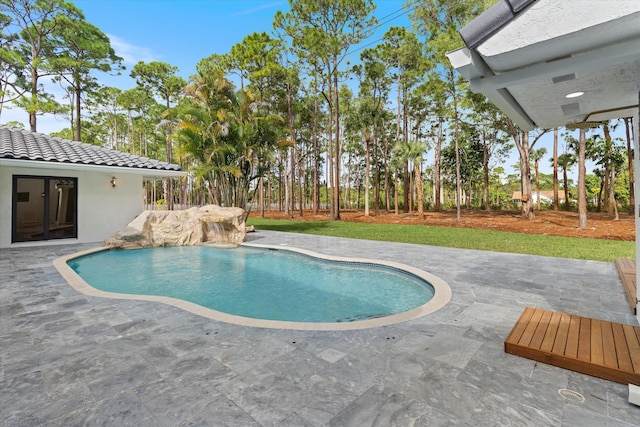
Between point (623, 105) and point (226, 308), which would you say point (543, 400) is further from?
point (226, 308)

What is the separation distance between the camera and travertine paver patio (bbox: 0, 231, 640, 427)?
1.99 metres

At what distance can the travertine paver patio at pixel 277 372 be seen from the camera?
1.99 m

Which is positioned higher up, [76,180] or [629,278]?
[76,180]

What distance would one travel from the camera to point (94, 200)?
10953mm

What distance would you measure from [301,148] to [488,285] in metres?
31.2

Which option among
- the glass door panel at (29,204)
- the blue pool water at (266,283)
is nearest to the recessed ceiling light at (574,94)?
the blue pool water at (266,283)

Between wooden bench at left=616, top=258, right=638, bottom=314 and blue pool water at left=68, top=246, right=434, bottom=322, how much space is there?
260cm

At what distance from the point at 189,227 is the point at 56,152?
4.93 m

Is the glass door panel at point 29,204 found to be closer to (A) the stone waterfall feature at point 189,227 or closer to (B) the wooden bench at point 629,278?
(A) the stone waterfall feature at point 189,227

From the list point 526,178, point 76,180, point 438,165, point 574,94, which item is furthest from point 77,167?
point 438,165

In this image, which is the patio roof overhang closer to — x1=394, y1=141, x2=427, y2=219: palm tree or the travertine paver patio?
the travertine paver patio

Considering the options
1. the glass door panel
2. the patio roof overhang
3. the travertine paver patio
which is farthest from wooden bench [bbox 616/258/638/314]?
the glass door panel

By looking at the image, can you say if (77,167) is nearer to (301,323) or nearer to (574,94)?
(301,323)

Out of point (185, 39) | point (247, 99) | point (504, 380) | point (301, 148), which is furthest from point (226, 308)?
point (301, 148)
